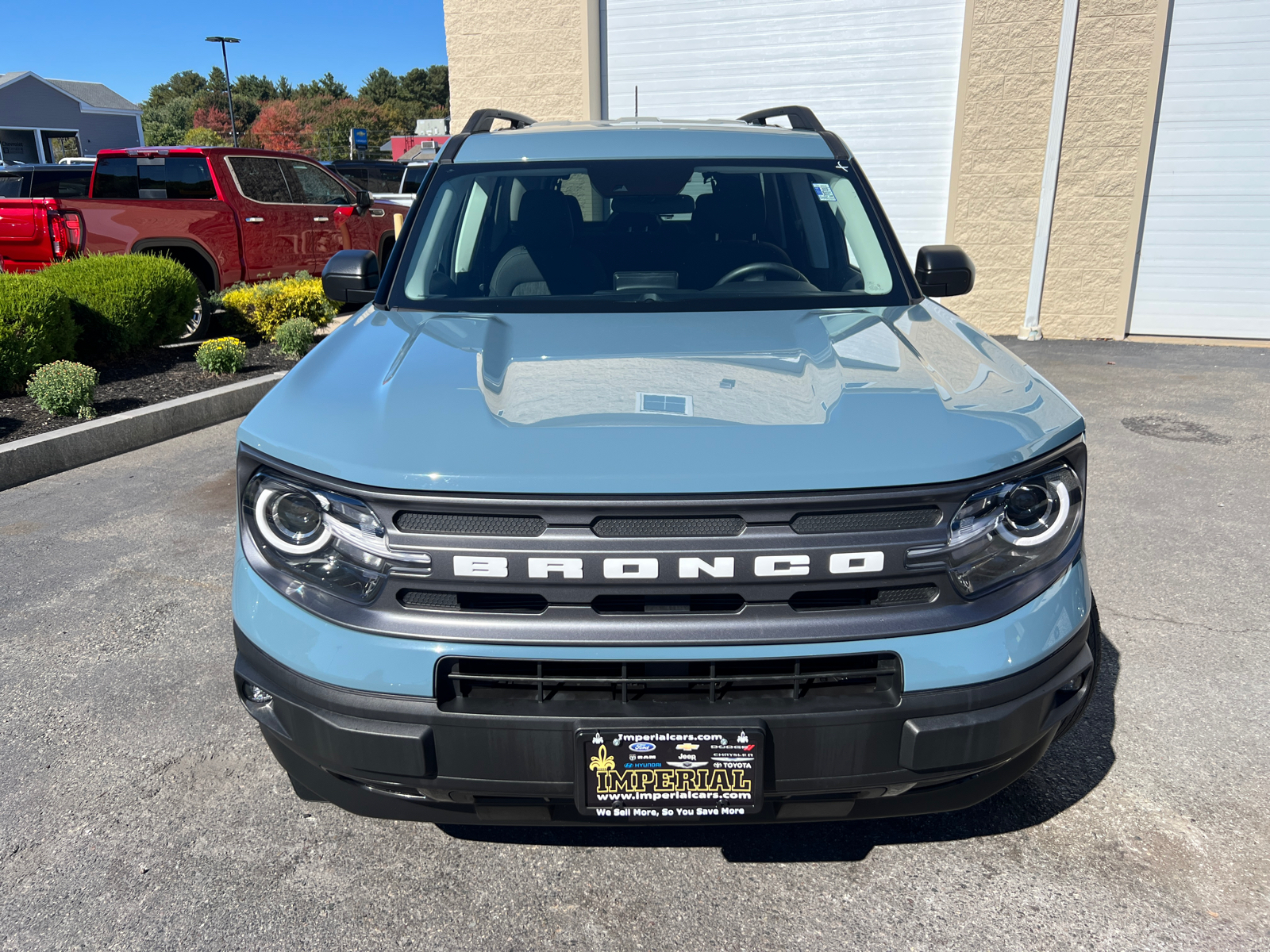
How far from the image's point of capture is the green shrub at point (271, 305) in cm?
917

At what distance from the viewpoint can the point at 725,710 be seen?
1796mm

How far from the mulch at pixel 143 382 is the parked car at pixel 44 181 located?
6.61 m

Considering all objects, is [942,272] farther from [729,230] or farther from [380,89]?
[380,89]

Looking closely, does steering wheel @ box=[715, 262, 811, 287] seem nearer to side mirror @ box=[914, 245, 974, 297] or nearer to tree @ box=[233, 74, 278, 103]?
side mirror @ box=[914, 245, 974, 297]

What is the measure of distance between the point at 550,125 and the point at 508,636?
2.93 metres

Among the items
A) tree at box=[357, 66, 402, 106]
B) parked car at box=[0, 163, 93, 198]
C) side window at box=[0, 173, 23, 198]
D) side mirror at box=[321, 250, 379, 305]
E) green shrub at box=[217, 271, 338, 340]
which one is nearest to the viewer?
side mirror at box=[321, 250, 379, 305]

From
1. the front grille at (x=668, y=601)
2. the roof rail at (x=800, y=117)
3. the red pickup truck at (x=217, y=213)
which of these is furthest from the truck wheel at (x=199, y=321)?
the front grille at (x=668, y=601)

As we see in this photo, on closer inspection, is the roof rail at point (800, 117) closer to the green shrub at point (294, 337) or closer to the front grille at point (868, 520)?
the front grille at point (868, 520)

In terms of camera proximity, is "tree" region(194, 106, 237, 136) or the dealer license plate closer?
the dealer license plate

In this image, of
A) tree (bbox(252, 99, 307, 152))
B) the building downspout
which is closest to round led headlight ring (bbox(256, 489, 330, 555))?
the building downspout

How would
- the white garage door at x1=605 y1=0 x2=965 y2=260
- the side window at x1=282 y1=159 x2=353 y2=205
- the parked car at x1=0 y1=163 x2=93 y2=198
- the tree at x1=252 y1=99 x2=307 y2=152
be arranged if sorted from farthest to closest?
the tree at x1=252 y1=99 x2=307 y2=152
the parked car at x1=0 y1=163 x2=93 y2=198
the side window at x1=282 y1=159 x2=353 y2=205
the white garage door at x1=605 y1=0 x2=965 y2=260

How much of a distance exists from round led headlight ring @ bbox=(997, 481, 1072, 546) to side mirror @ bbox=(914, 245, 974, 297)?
148 centimetres

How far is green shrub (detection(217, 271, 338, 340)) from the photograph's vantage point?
9.17 meters

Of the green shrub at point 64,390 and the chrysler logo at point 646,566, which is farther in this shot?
the green shrub at point 64,390
